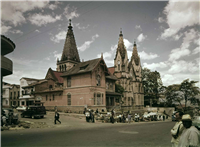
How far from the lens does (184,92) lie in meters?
52.1

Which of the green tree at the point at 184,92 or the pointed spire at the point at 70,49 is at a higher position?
the pointed spire at the point at 70,49

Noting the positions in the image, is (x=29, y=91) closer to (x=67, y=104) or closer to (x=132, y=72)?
(x=67, y=104)

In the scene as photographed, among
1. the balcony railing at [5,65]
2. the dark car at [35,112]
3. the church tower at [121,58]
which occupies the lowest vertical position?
the dark car at [35,112]

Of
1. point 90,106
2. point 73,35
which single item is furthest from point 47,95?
point 73,35

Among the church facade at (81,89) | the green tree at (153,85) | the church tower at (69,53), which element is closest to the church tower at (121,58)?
the church facade at (81,89)

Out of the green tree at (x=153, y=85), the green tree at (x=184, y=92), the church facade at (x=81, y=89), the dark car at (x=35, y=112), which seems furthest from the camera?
the green tree at (x=153, y=85)

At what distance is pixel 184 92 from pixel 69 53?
136ft

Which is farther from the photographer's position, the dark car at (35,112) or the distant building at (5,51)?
the dark car at (35,112)

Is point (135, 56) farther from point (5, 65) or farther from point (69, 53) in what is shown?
point (5, 65)

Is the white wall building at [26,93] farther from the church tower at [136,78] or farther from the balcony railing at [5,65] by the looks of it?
the church tower at [136,78]

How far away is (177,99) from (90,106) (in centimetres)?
3149

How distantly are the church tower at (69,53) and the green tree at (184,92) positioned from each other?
35430 millimetres

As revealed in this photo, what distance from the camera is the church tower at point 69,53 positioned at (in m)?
67.5

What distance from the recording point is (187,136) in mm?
4141
